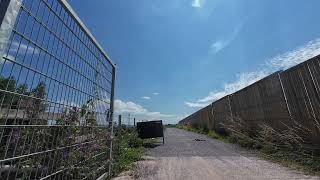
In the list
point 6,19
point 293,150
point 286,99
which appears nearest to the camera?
point 6,19

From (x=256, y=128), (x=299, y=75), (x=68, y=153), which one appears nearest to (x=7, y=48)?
(x=68, y=153)

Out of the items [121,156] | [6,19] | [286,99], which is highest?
[286,99]

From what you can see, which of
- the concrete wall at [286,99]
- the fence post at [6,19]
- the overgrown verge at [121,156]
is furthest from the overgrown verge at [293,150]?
the fence post at [6,19]

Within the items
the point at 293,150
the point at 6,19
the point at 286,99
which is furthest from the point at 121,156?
the point at 286,99

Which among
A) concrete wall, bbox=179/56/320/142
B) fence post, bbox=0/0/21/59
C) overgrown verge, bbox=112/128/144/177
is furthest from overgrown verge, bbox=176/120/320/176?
fence post, bbox=0/0/21/59

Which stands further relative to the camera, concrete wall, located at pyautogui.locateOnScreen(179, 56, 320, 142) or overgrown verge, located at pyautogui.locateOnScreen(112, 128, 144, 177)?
concrete wall, located at pyautogui.locateOnScreen(179, 56, 320, 142)

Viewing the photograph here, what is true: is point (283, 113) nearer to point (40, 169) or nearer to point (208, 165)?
point (208, 165)

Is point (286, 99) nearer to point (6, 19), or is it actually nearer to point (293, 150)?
point (293, 150)

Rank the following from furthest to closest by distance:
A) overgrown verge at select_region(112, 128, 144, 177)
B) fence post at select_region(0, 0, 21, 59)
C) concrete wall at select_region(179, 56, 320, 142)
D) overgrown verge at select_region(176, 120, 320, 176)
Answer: concrete wall at select_region(179, 56, 320, 142), overgrown verge at select_region(176, 120, 320, 176), overgrown verge at select_region(112, 128, 144, 177), fence post at select_region(0, 0, 21, 59)

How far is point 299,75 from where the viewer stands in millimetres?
8023

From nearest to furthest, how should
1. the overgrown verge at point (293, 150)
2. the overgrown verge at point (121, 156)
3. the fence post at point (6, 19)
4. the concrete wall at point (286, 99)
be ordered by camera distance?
the fence post at point (6, 19) → the overgrown verge at point (121, 156) → the overgrown verge at point (293, 150) → the concrete wall at point (286, 99)

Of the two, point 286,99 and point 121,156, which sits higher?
point 286,99

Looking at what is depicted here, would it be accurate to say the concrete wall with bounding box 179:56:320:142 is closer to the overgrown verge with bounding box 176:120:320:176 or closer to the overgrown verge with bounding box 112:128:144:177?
the overgrown verge with bounding box 176:120:320:176

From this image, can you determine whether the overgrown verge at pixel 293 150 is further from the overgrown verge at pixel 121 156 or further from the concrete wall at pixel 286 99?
the overgrown verge at pixel 121 156
